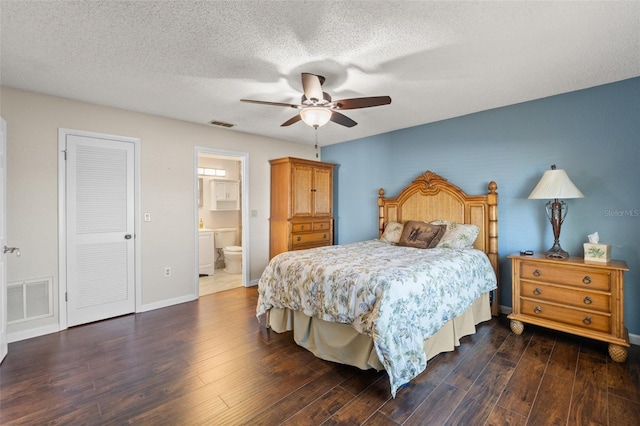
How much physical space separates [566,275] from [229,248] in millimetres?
4900

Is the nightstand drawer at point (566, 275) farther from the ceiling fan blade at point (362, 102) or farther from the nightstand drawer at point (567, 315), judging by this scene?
the ceiling fan blade at point (362, 102)

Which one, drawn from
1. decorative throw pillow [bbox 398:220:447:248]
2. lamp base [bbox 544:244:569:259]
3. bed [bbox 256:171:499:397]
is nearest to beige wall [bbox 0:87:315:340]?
bed [bbox 256:171:499:397]

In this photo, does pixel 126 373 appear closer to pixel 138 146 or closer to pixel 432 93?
pixel 138 146

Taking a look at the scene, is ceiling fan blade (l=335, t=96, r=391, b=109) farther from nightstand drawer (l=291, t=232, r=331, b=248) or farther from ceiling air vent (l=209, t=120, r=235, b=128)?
nightstand drawer (l=291, t=232, r=331, b=248)

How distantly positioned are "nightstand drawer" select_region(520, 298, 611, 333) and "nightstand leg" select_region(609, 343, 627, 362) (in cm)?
13

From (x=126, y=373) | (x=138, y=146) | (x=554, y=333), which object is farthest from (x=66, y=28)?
(x=554, y=333)

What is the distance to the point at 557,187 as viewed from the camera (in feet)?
9.17

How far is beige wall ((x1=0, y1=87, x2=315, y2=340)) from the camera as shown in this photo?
2898 millimetres

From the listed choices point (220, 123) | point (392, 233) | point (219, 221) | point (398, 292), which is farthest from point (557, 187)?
point (219, 221)

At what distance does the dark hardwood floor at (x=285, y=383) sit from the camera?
5.88 ft

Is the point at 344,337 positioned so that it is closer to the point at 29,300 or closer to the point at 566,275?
the point at 566,275

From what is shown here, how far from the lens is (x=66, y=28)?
6.42ft

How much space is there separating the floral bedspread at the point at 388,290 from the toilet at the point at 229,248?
271cm

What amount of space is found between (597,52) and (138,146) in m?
4.51
